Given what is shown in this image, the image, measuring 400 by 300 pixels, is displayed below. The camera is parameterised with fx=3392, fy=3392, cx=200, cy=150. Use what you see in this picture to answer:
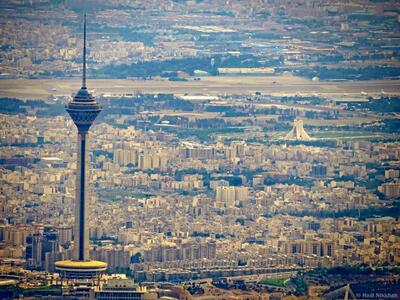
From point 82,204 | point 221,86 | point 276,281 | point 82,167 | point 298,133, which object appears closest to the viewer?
point 276,281

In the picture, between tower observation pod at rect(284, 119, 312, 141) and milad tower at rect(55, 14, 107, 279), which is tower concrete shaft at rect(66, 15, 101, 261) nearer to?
milad tower at rect(55, 14, 107, 279)

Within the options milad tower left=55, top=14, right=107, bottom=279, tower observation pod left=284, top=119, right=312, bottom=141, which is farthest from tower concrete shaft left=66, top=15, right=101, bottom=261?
tower observation pod left=284, top=119, right=312, bottom=141

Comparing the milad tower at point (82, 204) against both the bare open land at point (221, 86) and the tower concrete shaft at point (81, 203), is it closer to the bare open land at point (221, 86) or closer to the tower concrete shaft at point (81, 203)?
the tower concrete shaft at point (81, 203)

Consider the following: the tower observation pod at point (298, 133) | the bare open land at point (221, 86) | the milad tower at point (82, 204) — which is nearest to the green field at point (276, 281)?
the milad tower at point (82, 204)

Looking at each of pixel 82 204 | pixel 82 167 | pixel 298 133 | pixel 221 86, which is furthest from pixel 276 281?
pixel 221 86

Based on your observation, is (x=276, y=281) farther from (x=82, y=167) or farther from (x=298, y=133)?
(x=298, y=133)

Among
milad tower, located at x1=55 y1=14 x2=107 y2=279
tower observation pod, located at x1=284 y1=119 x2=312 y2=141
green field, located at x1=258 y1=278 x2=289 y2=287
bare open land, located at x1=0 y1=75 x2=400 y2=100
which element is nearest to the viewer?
green field, located at x1=258 y1=278 x2=289 y2=287
